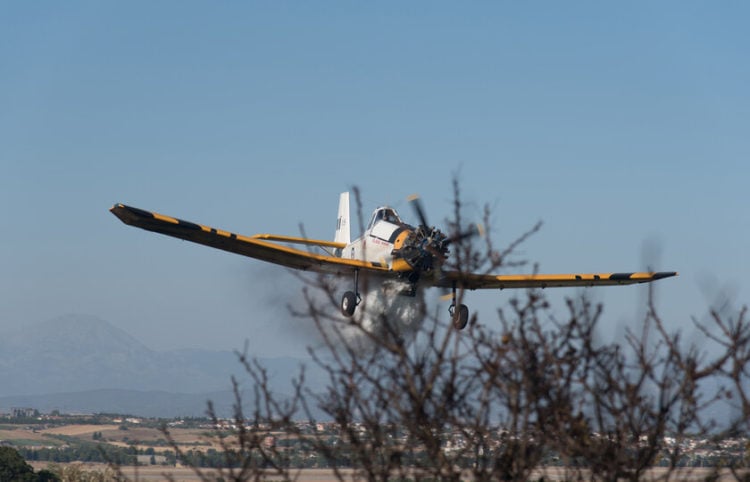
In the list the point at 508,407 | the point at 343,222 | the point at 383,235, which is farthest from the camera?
the point at 343,222

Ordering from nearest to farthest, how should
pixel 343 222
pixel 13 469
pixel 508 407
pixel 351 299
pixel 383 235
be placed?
pixel 508 407 → pixel 351 299 → pixel 383 235 → pixel 343 222 → pixel 13 469

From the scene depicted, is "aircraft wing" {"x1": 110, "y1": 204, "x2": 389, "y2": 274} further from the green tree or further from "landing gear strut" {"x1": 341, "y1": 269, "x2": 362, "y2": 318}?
the green tree

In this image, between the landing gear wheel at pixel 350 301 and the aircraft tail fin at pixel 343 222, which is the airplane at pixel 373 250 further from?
the aircraft tail fin at pixel 343 222

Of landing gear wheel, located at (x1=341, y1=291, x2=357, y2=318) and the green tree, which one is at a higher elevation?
landing gear wheel, located at (x1=341, y1=291, x2=357, y2=318)

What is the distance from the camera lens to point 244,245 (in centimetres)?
3662

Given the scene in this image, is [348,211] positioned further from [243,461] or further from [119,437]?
[119,437]

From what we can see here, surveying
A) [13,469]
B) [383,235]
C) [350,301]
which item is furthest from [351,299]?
[13,469]

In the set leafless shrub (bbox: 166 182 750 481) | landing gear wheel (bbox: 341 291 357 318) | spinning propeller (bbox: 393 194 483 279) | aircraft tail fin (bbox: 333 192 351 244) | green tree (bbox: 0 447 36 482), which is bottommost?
green tree (bbox: 0 447 36 482)

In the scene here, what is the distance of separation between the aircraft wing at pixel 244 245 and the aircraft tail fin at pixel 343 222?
353 inches

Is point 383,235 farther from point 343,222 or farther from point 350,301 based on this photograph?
point 343,222

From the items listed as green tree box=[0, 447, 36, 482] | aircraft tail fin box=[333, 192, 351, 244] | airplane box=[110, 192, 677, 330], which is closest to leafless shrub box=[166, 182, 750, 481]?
airplane box=[110, 192, 677, 330]

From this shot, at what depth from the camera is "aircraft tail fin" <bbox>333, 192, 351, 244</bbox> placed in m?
47.8

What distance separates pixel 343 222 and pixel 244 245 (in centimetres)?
1246

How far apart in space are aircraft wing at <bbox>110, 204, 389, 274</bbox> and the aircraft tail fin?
8.97 meters
